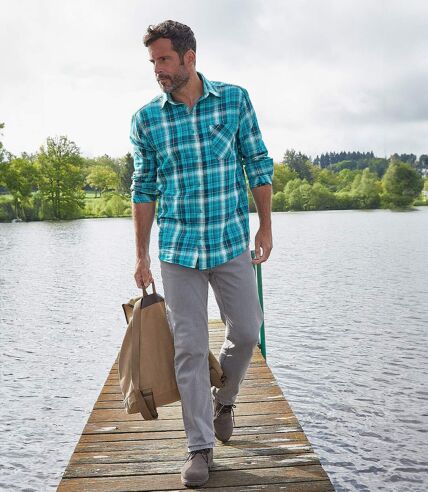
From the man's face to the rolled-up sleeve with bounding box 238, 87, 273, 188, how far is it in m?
0.35

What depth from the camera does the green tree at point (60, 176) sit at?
81.3 meters

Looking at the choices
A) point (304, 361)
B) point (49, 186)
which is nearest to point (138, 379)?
point (304, 361)

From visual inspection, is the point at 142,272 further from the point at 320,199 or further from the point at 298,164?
the point at 298,164

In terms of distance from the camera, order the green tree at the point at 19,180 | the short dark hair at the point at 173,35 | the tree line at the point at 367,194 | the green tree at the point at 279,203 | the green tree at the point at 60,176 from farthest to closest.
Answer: the tree line at the point at 367,194 → the green tree at the point at 279,203 → the green tree at the point at 60,176 → the green tree at the point at 19,180 → the short dark hair at the point at 173,35

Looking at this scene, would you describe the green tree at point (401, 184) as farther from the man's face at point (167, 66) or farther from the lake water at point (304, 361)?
the man's face at point (167, 66)

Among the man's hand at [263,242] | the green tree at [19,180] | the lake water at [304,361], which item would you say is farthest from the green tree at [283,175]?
the man's hand at [263,242]

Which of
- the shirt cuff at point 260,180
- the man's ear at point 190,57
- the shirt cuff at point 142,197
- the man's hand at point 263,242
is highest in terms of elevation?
the man's ear at point 190,57

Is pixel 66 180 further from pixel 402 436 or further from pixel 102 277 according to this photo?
pixel 402 436

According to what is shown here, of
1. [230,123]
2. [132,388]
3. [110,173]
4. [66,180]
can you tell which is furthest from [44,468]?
[110,173]

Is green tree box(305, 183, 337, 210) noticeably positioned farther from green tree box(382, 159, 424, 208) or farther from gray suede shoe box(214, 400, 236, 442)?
gray suede shoe box(214, 400, 236, 442)

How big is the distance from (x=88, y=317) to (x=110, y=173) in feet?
327

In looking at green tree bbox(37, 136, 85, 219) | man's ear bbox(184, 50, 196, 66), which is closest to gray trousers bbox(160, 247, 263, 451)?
man's ear bbox(184, 50, 196, 66)

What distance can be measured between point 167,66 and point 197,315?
3.93 feet

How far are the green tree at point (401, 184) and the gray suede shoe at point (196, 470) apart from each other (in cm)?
10396
